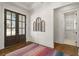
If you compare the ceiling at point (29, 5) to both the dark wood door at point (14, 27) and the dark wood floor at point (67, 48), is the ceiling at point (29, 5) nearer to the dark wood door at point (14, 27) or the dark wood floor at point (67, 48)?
the dark wood door at point (14, 27)

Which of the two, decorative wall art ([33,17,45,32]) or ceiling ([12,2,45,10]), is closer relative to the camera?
ceiling ([12,2,45,10])

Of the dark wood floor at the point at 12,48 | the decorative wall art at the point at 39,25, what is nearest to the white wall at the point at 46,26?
the decorative wall art at the point at 39,25

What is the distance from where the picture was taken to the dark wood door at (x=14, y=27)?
1.05m

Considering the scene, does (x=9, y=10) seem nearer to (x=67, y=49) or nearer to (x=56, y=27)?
(x=56, y=27)

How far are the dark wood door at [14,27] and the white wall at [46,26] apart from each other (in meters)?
0.16

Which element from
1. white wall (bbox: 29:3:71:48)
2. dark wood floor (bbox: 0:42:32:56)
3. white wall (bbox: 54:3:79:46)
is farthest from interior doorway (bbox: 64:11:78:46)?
dark wood floor (bbox: 0:42:32:56)

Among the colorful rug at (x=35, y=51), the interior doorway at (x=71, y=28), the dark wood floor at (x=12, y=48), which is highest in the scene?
the interior doorway at (x=71, y=28)

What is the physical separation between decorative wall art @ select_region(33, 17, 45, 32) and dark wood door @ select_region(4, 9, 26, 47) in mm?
176

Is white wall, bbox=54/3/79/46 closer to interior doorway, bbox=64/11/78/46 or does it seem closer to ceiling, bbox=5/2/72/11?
interior doorway, bbox=64/11/78/46

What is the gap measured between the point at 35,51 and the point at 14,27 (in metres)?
0.49

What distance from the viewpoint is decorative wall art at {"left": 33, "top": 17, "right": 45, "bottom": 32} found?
119 cm

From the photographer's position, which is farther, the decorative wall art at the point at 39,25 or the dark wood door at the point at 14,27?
the decorative wall art at the point at 39,25

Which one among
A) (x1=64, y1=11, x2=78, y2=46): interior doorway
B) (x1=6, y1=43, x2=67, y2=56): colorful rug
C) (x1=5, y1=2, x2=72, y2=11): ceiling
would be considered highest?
(x1=5, y1=2, x2=72, y2=11): ceiling

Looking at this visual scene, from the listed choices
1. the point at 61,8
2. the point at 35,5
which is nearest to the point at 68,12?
the point at 61,8
